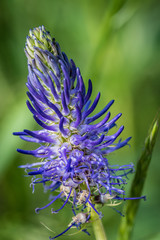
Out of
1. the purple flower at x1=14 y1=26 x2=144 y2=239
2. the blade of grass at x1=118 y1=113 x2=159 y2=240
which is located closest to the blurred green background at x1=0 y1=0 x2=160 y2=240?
the blade of grass at x1=118 y1=113 x2=159 y2=240

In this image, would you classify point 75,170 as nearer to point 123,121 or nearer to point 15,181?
point 15,181

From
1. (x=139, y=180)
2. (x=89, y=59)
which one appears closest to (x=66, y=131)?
(x=139, y=180)

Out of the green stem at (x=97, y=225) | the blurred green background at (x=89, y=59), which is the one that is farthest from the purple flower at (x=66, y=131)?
the blurred green background at (x=89, y=59)

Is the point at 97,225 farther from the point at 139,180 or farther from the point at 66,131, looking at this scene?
the point at 66,131

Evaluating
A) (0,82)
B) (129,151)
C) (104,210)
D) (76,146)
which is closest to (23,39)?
(0,82)

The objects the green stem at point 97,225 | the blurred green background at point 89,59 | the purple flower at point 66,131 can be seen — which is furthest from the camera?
the blurred green background at point 89,59

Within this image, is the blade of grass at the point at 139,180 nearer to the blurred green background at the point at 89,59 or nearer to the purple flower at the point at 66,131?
the purple flower at the point at 66,131

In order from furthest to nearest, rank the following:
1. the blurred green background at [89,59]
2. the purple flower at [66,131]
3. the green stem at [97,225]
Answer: the blurred green background at [89,59] < the green stem at [97,225] < the purple flower at [66,131]

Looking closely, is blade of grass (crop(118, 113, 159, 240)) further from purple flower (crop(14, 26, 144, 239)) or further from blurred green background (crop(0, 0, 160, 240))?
blurred green background (crop(0, 0, 160, 240))
